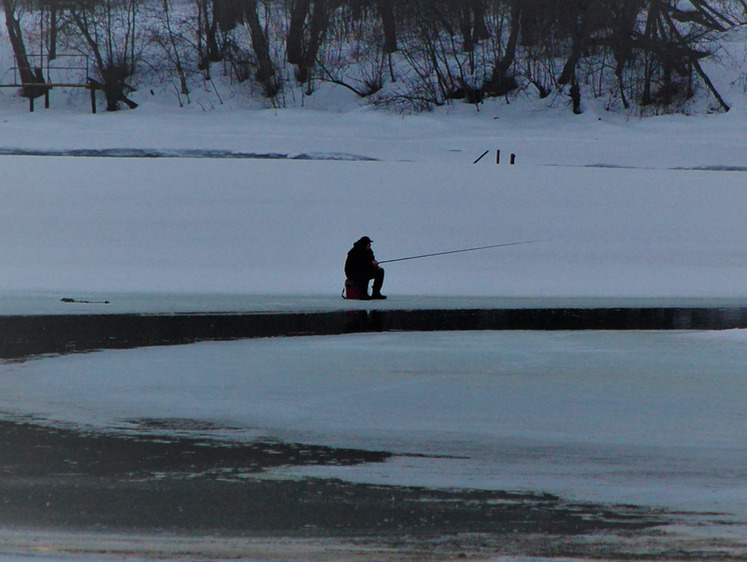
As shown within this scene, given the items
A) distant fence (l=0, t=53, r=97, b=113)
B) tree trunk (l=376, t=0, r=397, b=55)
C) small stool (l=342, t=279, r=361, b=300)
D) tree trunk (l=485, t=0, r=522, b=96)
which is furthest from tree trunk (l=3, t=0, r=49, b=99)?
small stool (l=342, t=279, r=361, b=300)

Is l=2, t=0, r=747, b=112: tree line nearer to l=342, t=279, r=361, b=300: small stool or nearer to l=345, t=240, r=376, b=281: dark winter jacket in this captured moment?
l=345, t=240, r=376, b=281: dark winter jacket

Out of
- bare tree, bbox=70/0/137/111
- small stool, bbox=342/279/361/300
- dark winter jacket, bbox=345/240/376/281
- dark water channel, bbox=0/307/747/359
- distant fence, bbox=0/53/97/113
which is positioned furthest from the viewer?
bare tree, bbox=70/0/137/111

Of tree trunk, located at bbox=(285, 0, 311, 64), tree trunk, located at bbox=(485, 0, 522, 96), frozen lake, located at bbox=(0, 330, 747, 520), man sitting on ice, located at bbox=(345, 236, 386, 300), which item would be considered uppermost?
tree trunk, located at bbox=(285, 0, 311, 64)

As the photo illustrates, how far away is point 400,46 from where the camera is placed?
4400cm

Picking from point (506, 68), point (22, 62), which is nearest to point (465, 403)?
point (506, 68)

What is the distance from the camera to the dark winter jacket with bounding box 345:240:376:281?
15125 millimetres

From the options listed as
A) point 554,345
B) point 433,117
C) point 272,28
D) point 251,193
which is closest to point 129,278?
point 251,193

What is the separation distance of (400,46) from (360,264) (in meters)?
30.2

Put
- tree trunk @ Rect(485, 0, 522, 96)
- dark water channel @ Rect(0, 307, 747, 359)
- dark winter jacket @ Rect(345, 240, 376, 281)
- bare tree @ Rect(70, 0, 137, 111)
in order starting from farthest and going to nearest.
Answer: bare tree @ Rect(70, 0, 137, 111), tree trunk @ Rect(485, 0, 522, 96), dark winter jacket @ Rect(345, 240, 376, 281), dark water channel @ Rect(0, 307, 747, 359)

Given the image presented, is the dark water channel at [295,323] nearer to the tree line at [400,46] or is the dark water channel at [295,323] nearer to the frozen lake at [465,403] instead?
the frozen lake at [465,403]

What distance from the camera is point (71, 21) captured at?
146ft

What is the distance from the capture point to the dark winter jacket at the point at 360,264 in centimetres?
1512

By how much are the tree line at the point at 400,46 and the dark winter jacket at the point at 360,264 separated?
24.3 metres

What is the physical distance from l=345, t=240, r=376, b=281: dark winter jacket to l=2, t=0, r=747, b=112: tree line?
24.3 meters
